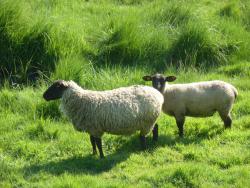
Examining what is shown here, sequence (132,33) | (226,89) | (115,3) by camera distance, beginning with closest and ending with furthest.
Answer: (226,89)
(132,33)
(115,3)

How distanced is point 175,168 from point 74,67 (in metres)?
3.78

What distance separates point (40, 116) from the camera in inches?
374

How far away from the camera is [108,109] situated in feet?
26.8

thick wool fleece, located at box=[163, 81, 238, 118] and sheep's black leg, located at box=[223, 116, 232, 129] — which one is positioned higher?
thick wool fleece, located at box=[163, 81, 238, 118]

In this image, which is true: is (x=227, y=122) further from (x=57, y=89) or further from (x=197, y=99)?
(x=57, y=89)

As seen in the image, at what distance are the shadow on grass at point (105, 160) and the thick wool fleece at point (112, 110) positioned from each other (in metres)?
0.37

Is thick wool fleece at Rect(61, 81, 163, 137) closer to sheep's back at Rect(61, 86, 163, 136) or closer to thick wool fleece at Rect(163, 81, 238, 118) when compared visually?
sheep's back at Rect(61, 86, 163, 136)

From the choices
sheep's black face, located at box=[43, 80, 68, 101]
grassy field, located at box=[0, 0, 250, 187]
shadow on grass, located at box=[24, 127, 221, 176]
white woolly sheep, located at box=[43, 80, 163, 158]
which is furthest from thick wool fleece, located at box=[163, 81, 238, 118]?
sheep's black face, located at box=[43, 80, 68, 101]

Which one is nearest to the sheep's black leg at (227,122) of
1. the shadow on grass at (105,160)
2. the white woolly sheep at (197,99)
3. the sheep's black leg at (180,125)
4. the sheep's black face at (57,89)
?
the white woolly sheep at (197,99)

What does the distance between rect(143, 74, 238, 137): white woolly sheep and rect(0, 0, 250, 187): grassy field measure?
0.30 m

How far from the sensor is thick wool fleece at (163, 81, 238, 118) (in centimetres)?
918

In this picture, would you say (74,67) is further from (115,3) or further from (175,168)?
(115,3)

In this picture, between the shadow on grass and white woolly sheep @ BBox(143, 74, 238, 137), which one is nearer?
the shadow on grass

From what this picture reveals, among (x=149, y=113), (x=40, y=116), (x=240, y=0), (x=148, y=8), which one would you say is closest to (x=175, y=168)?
(x=149, y=113)
